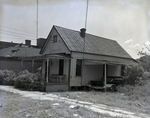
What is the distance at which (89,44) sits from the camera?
18.6m

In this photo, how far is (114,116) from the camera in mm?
6379

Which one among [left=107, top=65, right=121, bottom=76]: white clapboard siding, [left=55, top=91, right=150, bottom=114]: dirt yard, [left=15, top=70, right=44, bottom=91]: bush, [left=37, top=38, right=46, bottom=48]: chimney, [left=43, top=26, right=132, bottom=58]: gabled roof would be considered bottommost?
[left=55, top=91, right=150, bottom=114]: dirt yard

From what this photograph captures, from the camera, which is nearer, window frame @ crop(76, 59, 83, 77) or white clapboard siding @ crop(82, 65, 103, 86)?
window frame @ crop(76, 59, 83, 77)

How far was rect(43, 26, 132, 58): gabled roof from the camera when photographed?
16438 mm

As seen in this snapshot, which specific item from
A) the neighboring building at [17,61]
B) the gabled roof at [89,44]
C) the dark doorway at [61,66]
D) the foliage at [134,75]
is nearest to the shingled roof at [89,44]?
the gabled roof at [89,44]

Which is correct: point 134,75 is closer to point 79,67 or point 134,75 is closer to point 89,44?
Answer: point 79,67

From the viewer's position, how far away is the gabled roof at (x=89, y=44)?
1644cm

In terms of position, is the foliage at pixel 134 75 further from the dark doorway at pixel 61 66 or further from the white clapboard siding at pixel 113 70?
the dark doorway at pixel 61 66

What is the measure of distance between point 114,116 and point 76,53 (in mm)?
9801

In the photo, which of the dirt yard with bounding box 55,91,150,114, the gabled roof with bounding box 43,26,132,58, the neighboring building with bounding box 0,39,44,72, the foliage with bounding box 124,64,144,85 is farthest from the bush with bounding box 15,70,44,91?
the foliage with bounding box 124,64,144,85

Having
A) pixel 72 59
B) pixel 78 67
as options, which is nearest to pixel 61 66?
pixel 78 67

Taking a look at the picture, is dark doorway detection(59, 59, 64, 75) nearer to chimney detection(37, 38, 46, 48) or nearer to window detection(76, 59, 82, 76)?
window detection(76, 59, 82, 76)

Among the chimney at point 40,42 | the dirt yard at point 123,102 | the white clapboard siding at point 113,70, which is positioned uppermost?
the chimney at point 40,42

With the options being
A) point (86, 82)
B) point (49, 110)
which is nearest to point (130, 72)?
point (86, 82)
